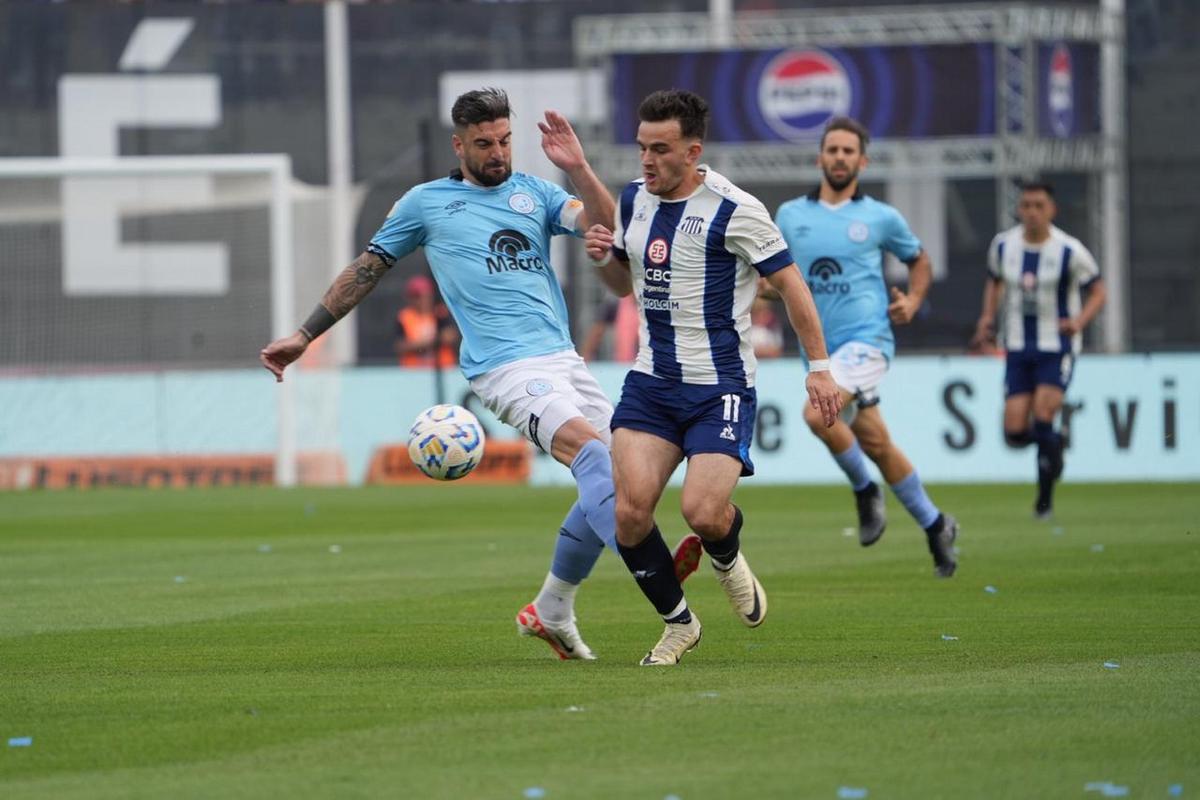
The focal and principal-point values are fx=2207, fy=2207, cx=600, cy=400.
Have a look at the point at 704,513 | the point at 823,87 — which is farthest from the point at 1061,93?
the point at 704,513

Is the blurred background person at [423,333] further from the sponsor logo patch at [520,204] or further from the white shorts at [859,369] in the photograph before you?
the sponsor logo patch at [520,204]

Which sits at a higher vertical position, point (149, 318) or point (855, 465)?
point (149, 318)

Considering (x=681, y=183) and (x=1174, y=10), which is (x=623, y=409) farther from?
(x=1174, y=10)

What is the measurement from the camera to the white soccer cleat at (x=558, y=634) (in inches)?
325

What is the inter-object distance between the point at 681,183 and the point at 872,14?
21196mm

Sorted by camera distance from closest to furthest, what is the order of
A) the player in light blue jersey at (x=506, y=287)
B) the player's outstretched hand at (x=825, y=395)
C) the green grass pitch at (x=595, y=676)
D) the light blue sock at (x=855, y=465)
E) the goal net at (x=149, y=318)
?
the green grass pitch at (x=595, y=676)
the player's outstretched hand at (x=825, y=395)
the player in light blue jersey at (x=506, y=287)
the light blue sock at (x=855, y=465)
the goal net at (x=149, y=318)

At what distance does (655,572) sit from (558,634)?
0.56 meters

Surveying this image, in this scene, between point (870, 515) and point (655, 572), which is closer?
point (655, 572)

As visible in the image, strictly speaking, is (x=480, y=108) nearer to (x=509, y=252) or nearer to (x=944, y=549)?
(x=509, y=252)

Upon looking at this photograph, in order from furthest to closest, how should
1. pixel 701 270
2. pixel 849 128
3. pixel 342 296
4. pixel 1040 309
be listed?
pixel 1040 309
pixel 849 128
pixel 342 296
pixel 701 270

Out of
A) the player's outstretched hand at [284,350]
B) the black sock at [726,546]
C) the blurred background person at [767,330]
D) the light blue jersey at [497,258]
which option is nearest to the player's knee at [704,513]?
the black sock at [726,546]

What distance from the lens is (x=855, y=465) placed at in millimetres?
12250

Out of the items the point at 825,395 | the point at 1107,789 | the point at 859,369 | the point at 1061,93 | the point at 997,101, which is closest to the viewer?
the point at 1107,789

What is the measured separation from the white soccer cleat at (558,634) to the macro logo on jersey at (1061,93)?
20597 mm
